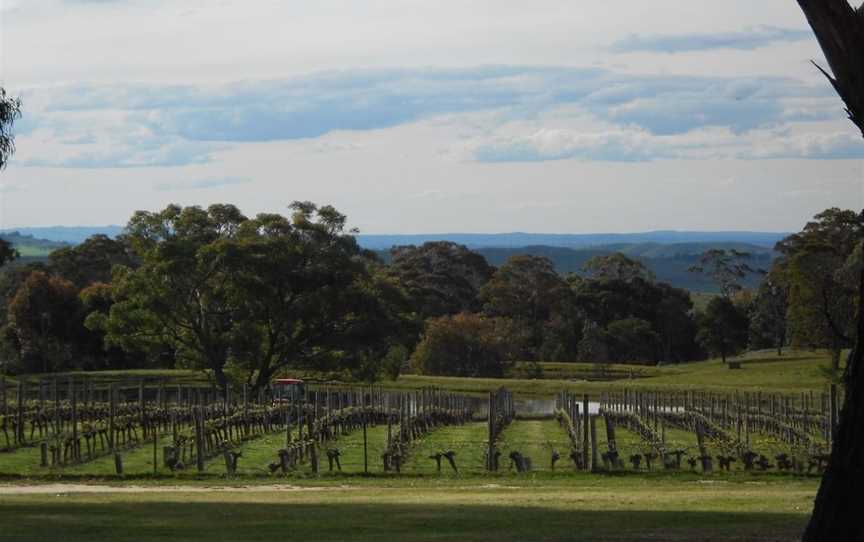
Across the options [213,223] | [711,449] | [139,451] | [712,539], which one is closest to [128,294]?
[213,223]

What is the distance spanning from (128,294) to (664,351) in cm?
5035

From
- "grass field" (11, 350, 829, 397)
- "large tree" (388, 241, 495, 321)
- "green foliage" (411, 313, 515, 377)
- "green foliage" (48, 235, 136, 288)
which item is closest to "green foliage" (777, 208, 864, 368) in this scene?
"grass field" (11, 350, 829, 397)

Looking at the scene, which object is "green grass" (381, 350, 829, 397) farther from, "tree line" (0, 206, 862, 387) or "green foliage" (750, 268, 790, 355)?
"green foliage" (750, 268, 790, 355)

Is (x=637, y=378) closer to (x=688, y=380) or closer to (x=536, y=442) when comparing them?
(x=688, y=380)

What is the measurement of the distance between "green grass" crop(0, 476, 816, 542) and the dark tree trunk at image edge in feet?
14.4

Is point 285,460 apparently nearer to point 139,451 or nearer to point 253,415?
point 139,451

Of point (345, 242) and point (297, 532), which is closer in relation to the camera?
point (297, 532)

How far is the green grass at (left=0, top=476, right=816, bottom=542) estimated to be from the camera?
651 inches

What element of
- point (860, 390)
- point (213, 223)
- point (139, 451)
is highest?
point (213, 223)

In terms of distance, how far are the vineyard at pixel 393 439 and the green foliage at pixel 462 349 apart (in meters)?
25.3

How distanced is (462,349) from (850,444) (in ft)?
287

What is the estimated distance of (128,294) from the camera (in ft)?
234

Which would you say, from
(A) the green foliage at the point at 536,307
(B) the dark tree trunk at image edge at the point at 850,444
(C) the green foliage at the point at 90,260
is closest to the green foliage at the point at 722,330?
(A) the green foliage at the point at 536,307

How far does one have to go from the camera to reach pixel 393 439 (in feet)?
146
